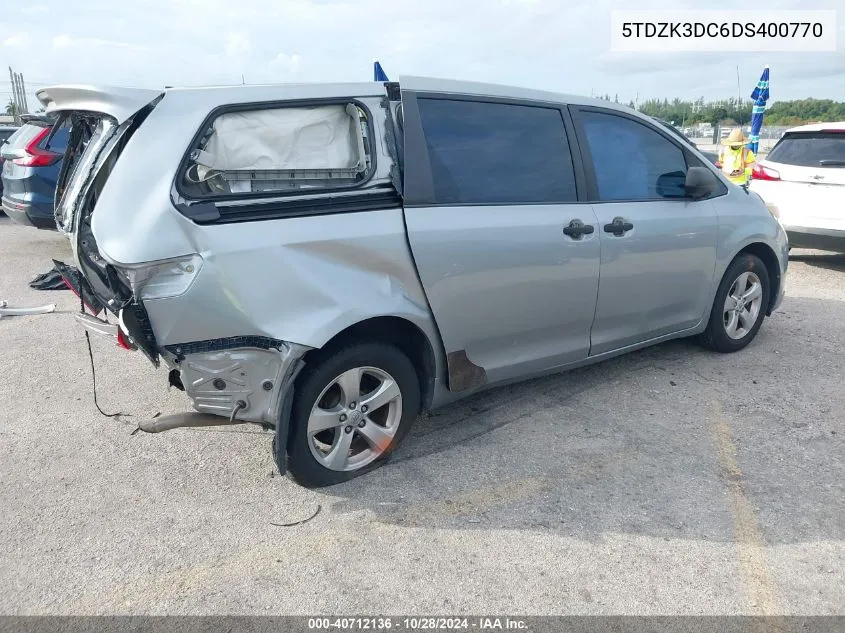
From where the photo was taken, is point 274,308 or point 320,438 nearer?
point 274,308

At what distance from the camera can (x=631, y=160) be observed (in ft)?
14.1

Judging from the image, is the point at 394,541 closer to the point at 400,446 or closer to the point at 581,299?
the point at 400,446

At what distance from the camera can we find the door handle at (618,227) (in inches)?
157

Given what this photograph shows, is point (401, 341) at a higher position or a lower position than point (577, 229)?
lower

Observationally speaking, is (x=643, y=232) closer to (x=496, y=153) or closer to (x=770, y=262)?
(x=496, y=153)

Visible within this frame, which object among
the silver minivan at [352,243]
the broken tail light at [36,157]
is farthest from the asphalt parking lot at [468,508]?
the broken tail light at [36,157]

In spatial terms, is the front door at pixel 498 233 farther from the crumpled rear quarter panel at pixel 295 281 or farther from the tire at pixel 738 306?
the tire at pixel 738 306

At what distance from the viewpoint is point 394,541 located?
9.57 ft

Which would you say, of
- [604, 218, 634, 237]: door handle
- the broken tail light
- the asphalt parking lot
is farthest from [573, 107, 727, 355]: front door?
the broken tail light

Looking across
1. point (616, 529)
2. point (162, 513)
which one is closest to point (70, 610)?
point (162, 513)

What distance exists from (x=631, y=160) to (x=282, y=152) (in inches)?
91.0

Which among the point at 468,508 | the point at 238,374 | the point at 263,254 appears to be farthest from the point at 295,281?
the point at 468,508

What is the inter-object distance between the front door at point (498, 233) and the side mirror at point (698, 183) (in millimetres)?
946

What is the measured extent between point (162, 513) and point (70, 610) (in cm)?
63
